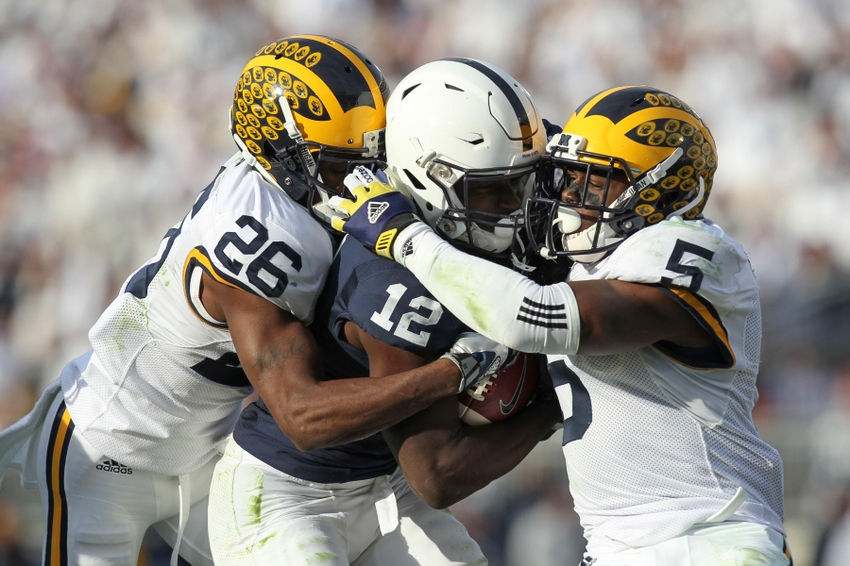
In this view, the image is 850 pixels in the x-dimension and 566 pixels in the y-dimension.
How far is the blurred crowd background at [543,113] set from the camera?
5.71 m

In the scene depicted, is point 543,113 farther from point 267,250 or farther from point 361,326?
point 361,326

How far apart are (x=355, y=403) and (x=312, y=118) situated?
3.18 ft

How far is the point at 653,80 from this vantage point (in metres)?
8.26

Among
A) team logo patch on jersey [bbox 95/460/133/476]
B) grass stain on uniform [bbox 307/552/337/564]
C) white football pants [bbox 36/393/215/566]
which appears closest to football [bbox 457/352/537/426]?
grass stain on uniform [bbox 307/552/337/564]

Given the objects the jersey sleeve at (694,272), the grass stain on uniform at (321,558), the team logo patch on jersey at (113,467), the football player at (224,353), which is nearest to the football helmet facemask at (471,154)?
the football player at (224,353)

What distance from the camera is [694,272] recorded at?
2475 millimetres

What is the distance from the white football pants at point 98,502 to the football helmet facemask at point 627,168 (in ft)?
5.24

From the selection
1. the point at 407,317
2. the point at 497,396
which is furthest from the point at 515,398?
the point at 407,317

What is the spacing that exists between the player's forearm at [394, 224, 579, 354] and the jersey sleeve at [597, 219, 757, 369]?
7.8 inches

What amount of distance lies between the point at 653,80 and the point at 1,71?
18.3 feet

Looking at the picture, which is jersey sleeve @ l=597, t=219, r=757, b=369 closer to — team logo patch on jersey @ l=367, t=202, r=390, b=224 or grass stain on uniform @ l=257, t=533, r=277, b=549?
team logo patch on jersey @ l=367, t=202, r=390, b=224

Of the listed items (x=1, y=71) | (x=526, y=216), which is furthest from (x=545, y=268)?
(x=1, y=71)

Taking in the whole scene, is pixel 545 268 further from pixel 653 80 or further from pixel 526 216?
pixel 653 80

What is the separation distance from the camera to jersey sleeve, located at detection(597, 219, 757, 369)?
8.14 ft
